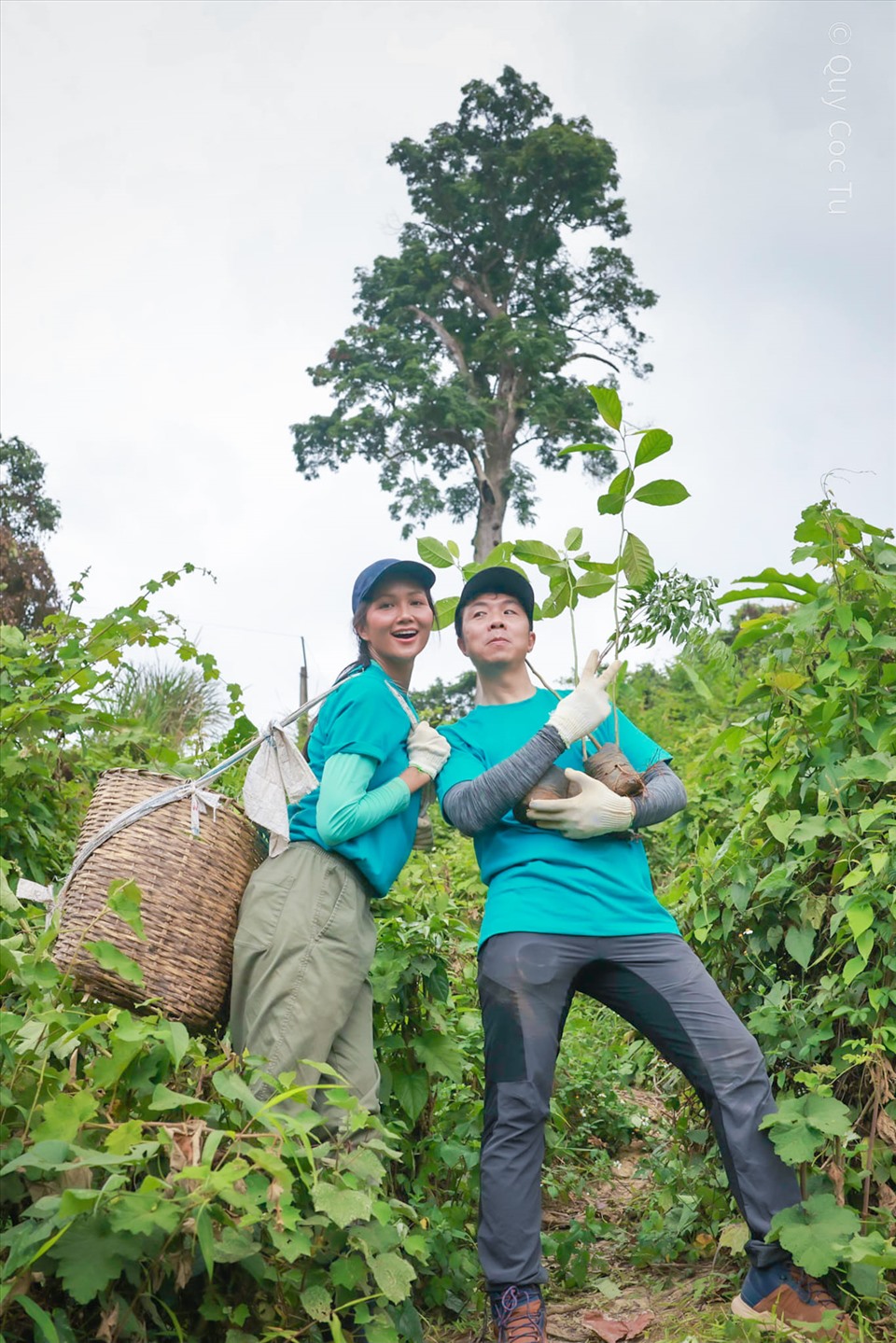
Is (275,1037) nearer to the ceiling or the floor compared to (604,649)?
nearer to the floor

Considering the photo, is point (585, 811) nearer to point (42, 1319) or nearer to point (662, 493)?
point (662, 493)

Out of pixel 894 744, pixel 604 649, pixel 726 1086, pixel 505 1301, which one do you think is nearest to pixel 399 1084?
pixel 505 1301

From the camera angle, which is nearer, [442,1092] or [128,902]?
[128,902]

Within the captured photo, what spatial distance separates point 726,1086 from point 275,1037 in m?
0.99

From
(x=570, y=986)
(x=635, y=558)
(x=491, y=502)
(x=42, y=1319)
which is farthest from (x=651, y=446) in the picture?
(x=491, y=502)

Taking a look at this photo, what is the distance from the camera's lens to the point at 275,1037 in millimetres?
2496

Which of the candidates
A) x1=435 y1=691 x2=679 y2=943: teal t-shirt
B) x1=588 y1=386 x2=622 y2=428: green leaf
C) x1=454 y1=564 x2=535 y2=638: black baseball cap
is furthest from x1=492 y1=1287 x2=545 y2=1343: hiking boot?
x1=588 y1=386 x2=622 y2=428: green leaf

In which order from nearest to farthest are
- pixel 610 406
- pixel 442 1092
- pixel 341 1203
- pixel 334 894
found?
pixel 341 1203
pixel 334 894
pixel 610 406
pixel 442 1092

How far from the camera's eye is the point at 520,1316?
2.51 m

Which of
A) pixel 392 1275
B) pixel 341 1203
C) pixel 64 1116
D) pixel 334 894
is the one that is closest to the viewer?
pixel 64 1116

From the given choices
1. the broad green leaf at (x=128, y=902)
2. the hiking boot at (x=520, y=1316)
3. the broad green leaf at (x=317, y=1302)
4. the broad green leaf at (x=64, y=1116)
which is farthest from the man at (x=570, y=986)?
the broad green leaf at (x=64, y=1116)

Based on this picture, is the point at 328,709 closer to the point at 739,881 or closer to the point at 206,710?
the point at 739,881

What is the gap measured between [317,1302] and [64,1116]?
59cm

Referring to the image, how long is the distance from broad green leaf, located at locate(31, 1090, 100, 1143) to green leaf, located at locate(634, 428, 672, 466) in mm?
1917
